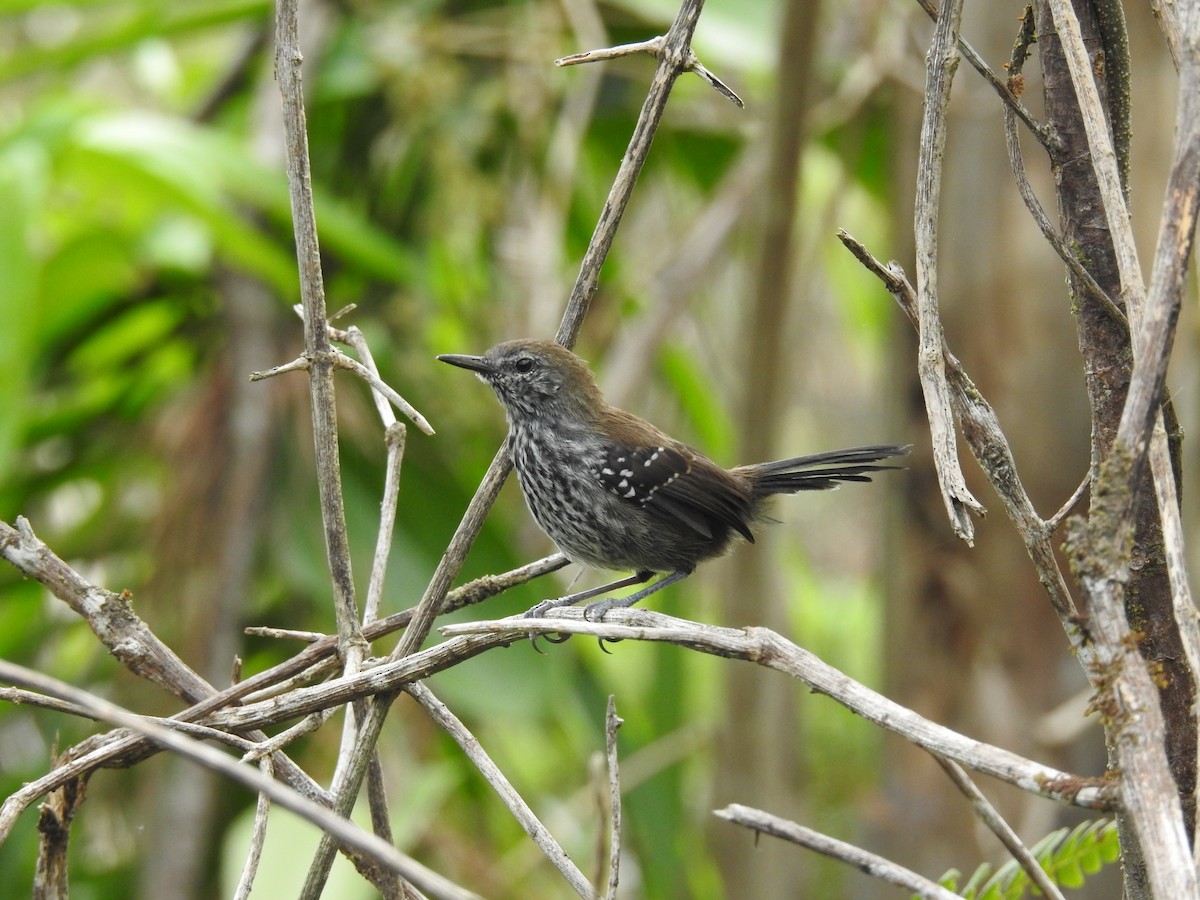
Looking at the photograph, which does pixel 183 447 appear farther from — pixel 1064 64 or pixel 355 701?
pixel 1064 64

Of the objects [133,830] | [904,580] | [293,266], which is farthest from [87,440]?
[904,580]

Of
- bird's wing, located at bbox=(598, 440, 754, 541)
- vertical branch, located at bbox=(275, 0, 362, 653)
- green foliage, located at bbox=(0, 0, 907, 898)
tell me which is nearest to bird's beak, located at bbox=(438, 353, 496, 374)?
bird's wing, located at bbox=(598, 440, 754, 541)

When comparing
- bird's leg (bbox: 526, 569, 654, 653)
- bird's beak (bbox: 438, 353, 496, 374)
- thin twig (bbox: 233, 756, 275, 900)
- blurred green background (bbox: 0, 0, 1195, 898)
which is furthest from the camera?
blurred green background (bbox: 0, 0, 1195, 898)

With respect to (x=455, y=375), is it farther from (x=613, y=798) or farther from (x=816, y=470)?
(x=613, y=798)

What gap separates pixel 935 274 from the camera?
1.43 meters

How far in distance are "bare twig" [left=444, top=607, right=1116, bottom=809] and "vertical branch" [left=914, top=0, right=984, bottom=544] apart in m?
0.22

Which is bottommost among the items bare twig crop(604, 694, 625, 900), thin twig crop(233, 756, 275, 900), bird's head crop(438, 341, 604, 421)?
thin twig crop(233, 756, 275, 900)

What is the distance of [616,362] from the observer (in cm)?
535

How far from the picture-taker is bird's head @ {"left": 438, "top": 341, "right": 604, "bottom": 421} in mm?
3594

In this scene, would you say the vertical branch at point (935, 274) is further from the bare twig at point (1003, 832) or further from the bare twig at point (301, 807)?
the bare twig at point (301, 807)

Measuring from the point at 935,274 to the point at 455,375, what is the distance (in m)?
3.85

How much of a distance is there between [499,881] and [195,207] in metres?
2.74

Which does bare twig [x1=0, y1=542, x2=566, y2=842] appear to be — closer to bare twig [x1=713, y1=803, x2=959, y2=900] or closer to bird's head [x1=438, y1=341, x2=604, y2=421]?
bare twig [x1=713, y1=803, x2=959, y2=900]

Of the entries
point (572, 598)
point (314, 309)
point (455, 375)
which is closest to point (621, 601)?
point (572, 598)
